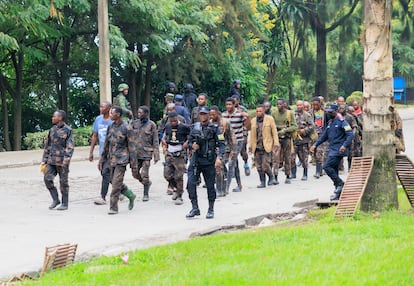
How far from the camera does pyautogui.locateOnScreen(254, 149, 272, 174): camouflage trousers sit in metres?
16.5

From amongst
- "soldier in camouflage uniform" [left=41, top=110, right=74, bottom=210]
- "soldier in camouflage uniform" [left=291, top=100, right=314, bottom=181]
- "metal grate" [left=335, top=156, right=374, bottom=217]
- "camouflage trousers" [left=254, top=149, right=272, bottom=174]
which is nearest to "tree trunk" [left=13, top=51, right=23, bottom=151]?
"soldier in camouflage uniform" [left=291, top=100, right=314, bottom=181]

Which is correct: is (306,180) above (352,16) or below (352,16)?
below

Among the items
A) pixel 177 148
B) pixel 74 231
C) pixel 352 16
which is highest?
pixel 352 16

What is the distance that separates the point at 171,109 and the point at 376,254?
27.7ft

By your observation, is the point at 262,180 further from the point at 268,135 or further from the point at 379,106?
the point at 379,106

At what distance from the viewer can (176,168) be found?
1426 cm

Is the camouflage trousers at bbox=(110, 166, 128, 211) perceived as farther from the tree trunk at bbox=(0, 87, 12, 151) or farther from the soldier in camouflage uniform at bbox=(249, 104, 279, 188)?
the tree trunk at bbox=(0, 87, 12, 151)

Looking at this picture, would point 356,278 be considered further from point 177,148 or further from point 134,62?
point 134,62

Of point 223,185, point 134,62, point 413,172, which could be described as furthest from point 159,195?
point 134,62

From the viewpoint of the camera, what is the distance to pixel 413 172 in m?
11.8

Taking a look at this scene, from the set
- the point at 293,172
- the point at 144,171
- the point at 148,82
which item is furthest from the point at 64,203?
the point at 148,82

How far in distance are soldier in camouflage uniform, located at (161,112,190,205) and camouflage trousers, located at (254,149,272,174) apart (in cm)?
261

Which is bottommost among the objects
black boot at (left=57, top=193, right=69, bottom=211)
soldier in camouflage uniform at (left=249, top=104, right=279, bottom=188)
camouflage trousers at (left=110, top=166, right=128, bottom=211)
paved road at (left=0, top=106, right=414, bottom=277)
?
paved road at (left=0, top=106, right=414, bottom=277)

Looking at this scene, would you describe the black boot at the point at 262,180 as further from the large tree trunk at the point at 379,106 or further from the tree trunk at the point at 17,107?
the tree trunk at the point at 17,107
